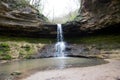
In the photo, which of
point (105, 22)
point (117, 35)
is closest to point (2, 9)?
point (105, 22)

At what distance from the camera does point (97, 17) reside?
2119cm

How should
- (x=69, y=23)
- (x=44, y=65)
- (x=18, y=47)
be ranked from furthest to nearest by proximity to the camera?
1. (x=69, y=23)
2. (x=18, y=47)
3. (x=44, y=65)

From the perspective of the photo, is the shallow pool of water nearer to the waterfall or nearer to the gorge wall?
the waterfall

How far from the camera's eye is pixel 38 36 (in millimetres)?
23531

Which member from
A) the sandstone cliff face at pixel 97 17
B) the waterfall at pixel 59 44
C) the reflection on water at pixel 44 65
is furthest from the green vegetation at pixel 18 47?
the sandstone cliff face at pixel 97 17

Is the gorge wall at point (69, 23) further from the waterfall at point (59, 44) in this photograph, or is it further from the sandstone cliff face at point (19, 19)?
the waterfall at point (59, 44)

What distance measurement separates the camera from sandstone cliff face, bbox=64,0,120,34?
1923cm

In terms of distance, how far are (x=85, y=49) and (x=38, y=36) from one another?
6501mm

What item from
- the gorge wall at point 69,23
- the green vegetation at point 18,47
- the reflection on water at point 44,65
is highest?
the gorge wall at point 69,23

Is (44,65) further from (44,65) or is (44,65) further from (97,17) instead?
(97,17)

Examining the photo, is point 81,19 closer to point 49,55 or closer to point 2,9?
point 49,55

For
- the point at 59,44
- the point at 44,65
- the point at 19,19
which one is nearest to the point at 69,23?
the point at 59,44

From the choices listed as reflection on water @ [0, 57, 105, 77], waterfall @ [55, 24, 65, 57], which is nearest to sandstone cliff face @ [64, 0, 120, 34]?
waterfall @ [55, 24, 65, 57]

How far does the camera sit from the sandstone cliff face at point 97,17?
757 inches
